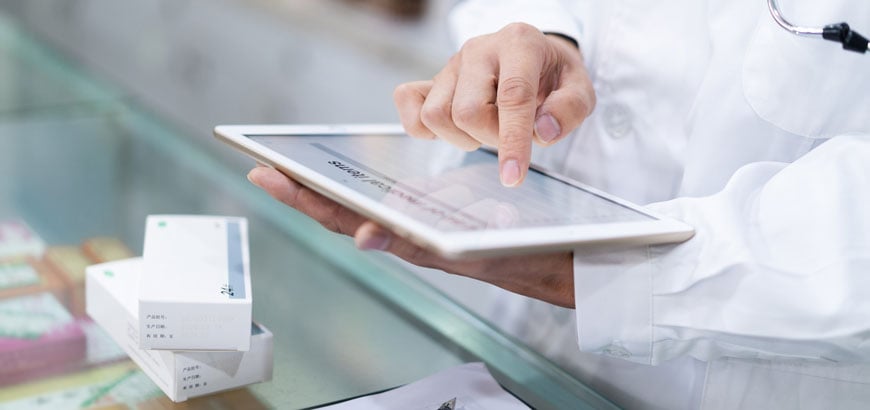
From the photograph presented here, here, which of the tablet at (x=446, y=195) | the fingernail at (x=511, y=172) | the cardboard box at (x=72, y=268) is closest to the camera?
the tablet at (x=446, y=195)

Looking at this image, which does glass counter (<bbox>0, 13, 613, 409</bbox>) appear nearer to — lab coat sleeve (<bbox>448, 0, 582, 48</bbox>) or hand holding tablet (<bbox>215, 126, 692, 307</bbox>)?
hand holding tablet (<bbox>215, 126, 692, 307</bbox>)

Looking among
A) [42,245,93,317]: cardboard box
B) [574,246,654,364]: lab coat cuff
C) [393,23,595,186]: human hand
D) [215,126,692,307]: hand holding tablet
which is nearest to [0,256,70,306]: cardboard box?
[42,245,93,317]: cardboard box

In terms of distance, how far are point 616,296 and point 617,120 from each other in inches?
9.9

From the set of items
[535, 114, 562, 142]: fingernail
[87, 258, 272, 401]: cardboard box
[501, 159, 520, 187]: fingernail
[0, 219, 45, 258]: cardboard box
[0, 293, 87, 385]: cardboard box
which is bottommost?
[0, 293, 87, 385]: cardboard box

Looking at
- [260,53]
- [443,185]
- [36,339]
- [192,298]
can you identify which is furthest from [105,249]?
[260,53]

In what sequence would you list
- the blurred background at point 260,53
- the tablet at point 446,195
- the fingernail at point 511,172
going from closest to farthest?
the tablet at point 446,195 → the fingernail at point 511,172 → the blurred background at point 260,53

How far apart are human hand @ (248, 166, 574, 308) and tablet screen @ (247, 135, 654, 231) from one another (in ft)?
0.07

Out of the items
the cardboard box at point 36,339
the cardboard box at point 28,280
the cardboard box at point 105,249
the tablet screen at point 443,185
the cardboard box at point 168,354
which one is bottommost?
the cardboard box at point 36,339

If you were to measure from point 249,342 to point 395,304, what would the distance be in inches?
8.4

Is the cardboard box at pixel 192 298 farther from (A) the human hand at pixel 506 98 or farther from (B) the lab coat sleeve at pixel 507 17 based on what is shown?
(B) the lab coat sleeve at pixel 507 17

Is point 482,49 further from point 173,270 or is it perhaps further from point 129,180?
point 129,180

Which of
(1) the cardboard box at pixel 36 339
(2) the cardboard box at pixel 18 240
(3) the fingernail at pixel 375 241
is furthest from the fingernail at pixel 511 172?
(2) the cardboard box at pixel 18 240

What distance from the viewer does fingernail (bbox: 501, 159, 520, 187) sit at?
23.1 inches

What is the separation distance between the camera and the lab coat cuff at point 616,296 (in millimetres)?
562
